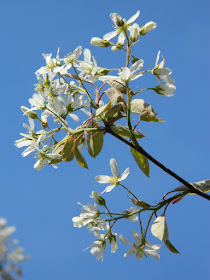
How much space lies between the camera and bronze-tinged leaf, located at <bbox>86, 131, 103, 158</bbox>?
0.92 meters

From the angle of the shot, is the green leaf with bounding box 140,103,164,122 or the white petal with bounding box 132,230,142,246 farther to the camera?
the white petal with bounding box 132,230,142,246

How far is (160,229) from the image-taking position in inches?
37.6

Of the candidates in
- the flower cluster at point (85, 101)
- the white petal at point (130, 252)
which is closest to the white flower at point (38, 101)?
the flower cluster at point (85, 101)

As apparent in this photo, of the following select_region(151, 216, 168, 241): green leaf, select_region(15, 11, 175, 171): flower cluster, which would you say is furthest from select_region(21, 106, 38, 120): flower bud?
select_region(151, 216, 168, 241): green leaf

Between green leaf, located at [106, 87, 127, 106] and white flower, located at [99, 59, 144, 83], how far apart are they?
0.03 m

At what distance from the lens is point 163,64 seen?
3.03 feet

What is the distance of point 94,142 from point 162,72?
251 millimetres

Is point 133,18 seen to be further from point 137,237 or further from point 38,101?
point 137,237

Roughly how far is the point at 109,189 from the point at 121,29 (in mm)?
441

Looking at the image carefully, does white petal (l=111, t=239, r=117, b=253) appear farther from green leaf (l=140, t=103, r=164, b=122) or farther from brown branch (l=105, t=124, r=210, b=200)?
green leaf (l=140, t=103, r=164, b=122)

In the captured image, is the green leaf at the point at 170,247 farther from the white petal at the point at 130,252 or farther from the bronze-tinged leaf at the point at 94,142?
the bronze-tinged leaf at the point at 94,142

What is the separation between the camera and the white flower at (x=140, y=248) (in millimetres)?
1036

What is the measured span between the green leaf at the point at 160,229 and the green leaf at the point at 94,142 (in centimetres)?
25

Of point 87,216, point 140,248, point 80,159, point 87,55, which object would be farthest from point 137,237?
point 87,55
